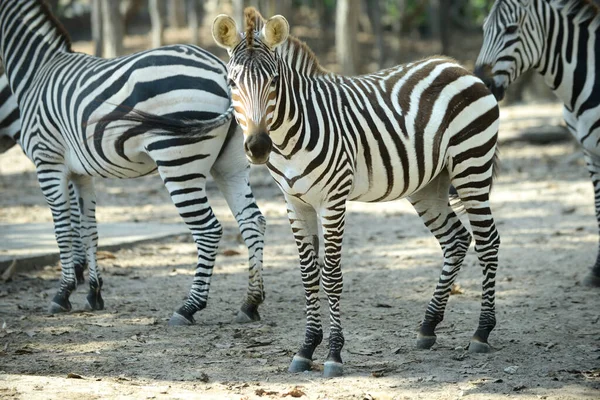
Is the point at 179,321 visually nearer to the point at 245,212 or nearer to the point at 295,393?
the point at 245,212

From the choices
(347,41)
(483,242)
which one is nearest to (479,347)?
(483,242)

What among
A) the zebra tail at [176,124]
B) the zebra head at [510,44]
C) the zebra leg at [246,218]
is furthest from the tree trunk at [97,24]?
the zebra tail at [176,124]

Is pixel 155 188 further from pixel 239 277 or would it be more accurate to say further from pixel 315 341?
pixel 315 341

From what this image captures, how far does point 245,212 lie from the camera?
719 cm

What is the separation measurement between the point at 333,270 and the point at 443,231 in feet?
4.02

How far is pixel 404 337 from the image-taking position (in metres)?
6.28

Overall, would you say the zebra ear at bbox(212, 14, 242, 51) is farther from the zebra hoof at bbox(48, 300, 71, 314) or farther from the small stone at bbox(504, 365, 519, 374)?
the zebra hoof at bbox(48, 300, 71, 314)

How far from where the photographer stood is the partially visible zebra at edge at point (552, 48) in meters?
7.77

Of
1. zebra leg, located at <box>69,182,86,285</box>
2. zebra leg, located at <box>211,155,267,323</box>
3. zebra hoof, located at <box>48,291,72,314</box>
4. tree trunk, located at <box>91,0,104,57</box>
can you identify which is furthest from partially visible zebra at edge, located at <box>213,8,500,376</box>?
tree trunk, located at <box>91,0,104,57</box>

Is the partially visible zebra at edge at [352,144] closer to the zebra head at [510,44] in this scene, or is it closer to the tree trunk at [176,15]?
the zebra head at [510,44]

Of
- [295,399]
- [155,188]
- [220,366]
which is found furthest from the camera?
[155,188]

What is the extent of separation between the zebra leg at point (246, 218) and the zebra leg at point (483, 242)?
1.94 meters

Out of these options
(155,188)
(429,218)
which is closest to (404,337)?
(429,218)

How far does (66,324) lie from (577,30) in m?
5.51
